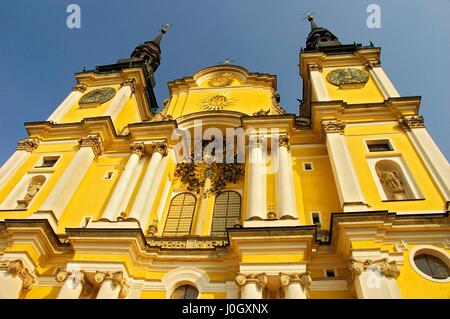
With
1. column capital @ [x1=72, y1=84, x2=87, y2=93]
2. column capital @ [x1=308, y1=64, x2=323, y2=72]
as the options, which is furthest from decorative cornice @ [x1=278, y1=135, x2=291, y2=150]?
column capital @ [x1=72, y1=84, x2=87, y2=93]

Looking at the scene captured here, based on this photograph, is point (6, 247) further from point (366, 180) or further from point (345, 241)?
point (366, 180)

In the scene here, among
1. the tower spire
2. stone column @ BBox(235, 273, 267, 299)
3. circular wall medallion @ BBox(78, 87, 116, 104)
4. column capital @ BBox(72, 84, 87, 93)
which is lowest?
stone column @ BBox(235, 273, 267, 299)

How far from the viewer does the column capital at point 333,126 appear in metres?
17.0

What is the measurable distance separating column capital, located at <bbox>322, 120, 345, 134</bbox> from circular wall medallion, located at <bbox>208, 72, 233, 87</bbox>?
8.47m

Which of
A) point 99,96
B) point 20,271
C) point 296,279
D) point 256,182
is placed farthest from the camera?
point 99,96

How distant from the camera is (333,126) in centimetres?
1709

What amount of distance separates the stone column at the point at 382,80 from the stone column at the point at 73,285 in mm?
15749

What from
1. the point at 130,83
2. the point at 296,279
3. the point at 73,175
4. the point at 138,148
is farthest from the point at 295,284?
the point at 130,83

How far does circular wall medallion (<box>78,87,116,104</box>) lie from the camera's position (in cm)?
2303

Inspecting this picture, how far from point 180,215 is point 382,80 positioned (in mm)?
12732

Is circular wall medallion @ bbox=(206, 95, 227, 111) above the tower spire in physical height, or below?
below

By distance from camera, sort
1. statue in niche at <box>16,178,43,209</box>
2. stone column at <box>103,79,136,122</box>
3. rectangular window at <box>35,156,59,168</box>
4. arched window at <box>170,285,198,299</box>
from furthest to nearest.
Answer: stone column at <box>103,79,136,122</box> < rectangular window at <box>35,156,59,168</box> < statue in niche at <box>16,178,43,209</box> < arched window at <box>170,285,198,299</box>

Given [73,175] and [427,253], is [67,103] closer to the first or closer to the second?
[73,175]

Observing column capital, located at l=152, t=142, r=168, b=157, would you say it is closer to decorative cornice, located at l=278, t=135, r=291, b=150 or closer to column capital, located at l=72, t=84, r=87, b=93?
decorative cornice, located at l=278, t=135, r=291, b=150
